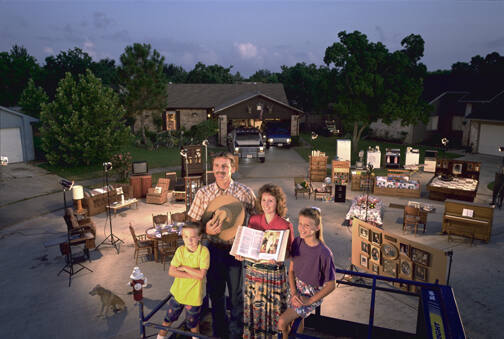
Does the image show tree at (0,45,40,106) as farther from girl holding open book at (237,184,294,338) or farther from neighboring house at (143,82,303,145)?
girl holding open book at (237,184,294,338)

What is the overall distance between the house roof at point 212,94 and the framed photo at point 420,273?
30604 millimetres

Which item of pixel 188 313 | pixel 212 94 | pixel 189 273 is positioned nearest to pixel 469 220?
pixel 188 313

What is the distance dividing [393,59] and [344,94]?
376 centimetres

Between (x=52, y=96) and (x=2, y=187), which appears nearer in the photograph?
(x=2, y=187)

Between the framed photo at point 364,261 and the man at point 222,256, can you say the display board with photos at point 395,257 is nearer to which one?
the framed photo at point 364,261

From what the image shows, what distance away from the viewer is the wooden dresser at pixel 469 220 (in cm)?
1172

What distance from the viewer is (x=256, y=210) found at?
17.1 feet

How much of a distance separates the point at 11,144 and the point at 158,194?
1505 cm

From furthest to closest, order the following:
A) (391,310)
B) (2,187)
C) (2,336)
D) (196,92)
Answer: (196,92)
(2,187)
(391,310)
(2,336)

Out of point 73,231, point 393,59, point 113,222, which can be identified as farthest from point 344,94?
point 73,231

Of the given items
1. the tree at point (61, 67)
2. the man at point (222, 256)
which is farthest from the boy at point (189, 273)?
the tree at point (61, 67)

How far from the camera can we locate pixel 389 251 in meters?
8.47

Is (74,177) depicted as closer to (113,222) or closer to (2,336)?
(113,222)

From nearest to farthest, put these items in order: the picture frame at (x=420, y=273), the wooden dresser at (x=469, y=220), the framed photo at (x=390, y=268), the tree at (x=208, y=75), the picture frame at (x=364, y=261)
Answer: the picture frame at (x=420, y=273) < the framed photo at (x=390, y=268) < the picture frame at (x=364, y=261) < the wooden dresser at (x=469, y=220) < the tree at (x=208, y=75)
